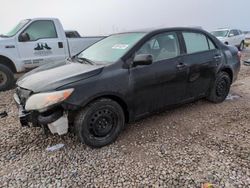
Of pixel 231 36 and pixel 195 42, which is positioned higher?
pixel 195 42

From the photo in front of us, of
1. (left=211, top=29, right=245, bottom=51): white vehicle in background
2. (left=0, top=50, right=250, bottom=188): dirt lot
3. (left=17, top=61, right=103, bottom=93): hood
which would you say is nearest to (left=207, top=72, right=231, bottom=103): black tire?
(left=0, top=50, right=250, bottom=188): dirt lot

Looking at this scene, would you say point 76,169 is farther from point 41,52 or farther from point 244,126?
point 41,52

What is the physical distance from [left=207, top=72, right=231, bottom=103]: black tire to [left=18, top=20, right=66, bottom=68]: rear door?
4.66m

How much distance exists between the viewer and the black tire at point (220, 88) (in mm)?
4848

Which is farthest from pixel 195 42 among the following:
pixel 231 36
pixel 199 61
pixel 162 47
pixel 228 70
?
pixel 231 36

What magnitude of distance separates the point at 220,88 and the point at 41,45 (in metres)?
5.03

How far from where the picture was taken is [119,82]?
134 inches

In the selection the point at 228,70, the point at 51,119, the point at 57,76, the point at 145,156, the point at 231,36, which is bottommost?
the point at 231,36

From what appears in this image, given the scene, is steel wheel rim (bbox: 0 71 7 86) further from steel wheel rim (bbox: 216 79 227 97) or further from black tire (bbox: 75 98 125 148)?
steel wheel rim (bbox: 216 79 227 97)

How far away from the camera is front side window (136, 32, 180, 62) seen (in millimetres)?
3851

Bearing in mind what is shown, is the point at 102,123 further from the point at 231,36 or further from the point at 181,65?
the point at 231,36

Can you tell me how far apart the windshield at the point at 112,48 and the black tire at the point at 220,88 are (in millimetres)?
1942

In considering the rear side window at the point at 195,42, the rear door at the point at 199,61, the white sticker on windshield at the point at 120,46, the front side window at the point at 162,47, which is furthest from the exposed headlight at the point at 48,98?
the rear side window at the point at 195,42

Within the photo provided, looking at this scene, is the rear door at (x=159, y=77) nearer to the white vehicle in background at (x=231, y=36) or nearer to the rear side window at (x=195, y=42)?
the rear side window at (x=195, y=42)
